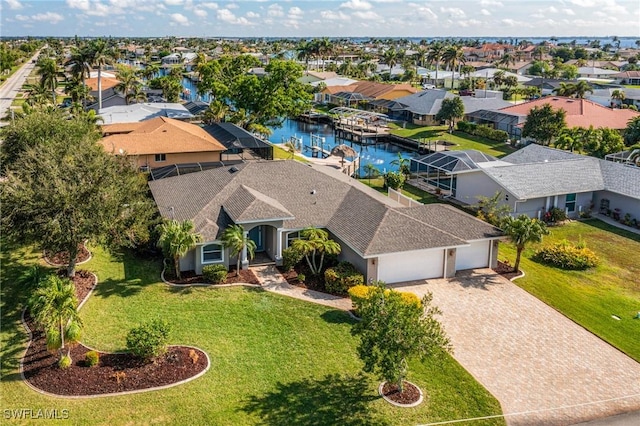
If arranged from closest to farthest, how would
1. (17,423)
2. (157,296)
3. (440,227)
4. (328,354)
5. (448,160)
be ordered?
(17,423)
(328,354)
(157,296)
(440,227)
(448,160)

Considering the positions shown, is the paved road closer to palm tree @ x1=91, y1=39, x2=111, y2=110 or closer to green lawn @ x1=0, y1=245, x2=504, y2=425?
palm tree @ x1=91, y1=39, x2=111, y2=110

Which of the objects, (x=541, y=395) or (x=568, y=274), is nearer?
(x=541, y=395)

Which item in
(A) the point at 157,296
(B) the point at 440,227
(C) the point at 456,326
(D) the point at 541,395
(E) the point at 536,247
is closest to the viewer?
(D) the point at 541,395

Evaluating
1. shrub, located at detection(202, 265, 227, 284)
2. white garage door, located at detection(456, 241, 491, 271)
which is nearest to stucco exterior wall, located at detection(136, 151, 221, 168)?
shrub, located at detection(202, 265, 227, 284)

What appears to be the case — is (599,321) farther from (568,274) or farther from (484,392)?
(484,392)

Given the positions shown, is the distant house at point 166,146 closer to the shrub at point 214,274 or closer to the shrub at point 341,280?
the shrub at point 214,274

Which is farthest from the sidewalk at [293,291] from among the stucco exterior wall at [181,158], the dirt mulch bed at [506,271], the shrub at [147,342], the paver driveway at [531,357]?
the stucco exterior wall at [181,158]

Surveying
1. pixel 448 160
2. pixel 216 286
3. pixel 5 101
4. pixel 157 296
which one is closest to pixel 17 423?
pixel 157 296
